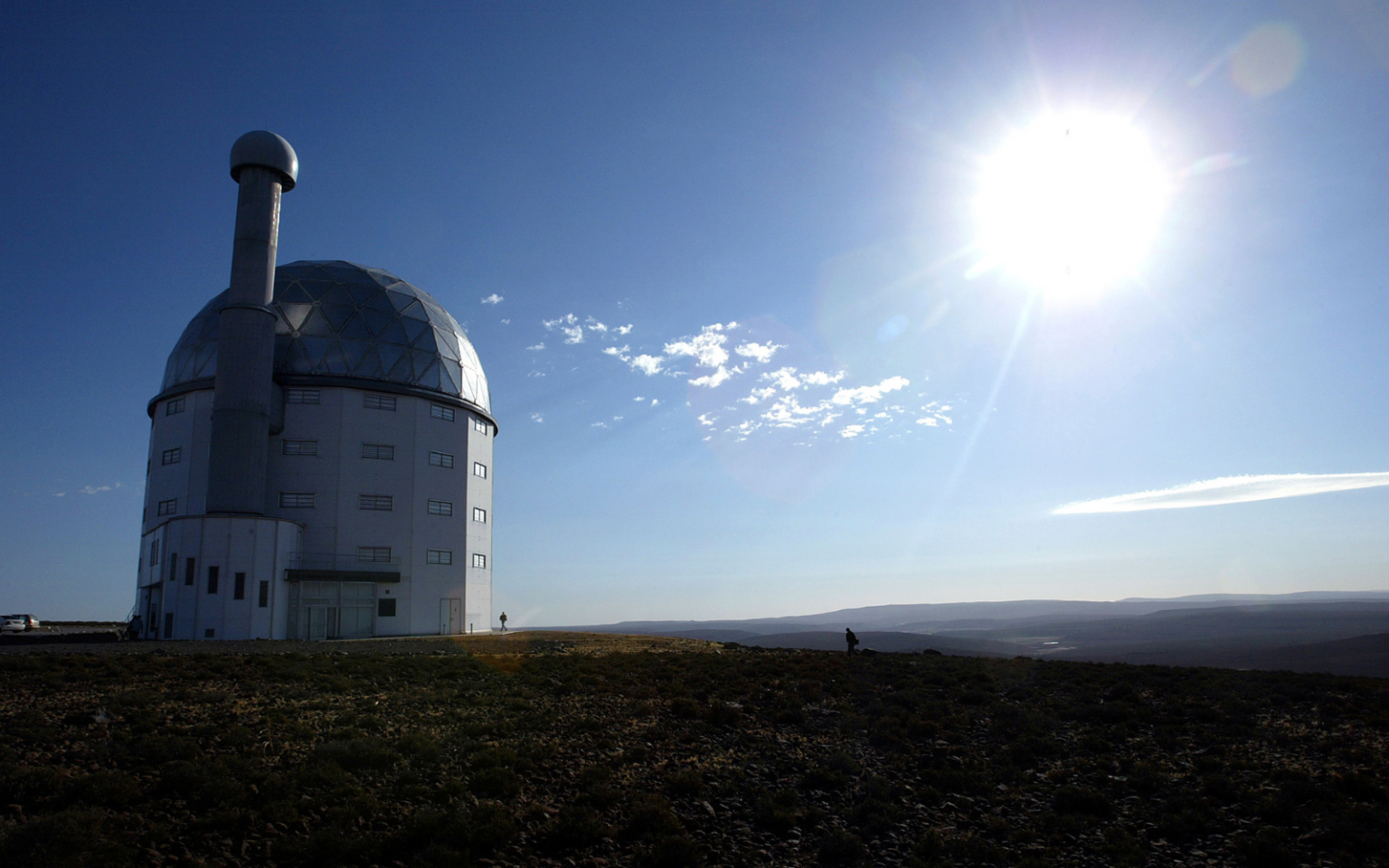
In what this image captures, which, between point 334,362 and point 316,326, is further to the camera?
point 316,326

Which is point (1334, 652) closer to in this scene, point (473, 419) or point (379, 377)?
point (473, 419)

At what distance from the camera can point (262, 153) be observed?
116ft

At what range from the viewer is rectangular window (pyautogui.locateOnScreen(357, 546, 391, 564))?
1357 inches

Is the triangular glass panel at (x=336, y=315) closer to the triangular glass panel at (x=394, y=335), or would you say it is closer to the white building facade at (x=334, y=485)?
the white building facade at (x=334, y=485)

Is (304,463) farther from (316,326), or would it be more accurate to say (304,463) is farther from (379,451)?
(316,326)

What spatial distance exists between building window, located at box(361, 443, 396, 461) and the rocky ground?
59.2ft

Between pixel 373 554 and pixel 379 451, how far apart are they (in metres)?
4.95

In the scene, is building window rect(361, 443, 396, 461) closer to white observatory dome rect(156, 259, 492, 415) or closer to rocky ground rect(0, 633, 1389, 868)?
white observatory dome rect(156, 259, 492, 415)

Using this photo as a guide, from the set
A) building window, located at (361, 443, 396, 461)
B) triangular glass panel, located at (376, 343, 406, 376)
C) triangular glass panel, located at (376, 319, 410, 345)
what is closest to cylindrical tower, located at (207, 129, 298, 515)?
building window, located at (361, 443, 396, 461)

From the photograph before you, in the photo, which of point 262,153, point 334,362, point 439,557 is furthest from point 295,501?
point 262,153

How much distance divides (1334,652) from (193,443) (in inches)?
4397

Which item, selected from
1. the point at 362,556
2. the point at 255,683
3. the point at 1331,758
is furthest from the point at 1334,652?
the point at 255,683

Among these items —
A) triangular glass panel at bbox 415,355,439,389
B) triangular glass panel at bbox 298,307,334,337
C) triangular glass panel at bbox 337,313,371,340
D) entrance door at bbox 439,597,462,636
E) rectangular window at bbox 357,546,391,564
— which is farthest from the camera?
triangular glass panel at bbox 415,355,439,389

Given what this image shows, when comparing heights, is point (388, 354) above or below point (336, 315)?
below
